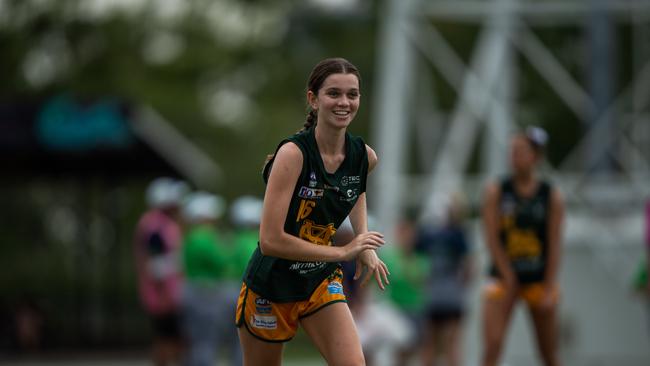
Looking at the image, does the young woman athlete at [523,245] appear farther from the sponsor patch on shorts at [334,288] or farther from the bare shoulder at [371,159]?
the sponsor patch on shorts at [334,288]

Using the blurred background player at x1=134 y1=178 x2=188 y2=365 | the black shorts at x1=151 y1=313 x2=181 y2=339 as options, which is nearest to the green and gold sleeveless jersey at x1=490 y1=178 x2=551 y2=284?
the blurred background player at x1=134 y1=178 x2=188 y2=365

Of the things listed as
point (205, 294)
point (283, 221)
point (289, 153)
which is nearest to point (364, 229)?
point (283, 221)

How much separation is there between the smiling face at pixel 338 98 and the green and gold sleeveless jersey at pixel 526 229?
4.41 metres

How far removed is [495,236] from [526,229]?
0.28 meters

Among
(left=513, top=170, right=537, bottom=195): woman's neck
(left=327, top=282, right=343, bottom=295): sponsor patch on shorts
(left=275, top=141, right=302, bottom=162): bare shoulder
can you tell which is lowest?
(left=327, top=282, right=343, bottom=295): sponsor patch on shorts

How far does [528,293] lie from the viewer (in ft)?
37.7

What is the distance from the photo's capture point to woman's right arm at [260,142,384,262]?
732 centimetres

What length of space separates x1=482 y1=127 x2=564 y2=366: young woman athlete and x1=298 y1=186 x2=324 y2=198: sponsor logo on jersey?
14.1 ft

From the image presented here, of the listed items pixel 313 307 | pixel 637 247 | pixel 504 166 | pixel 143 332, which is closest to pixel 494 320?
pixel 313 307

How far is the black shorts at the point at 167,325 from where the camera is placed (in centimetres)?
1594

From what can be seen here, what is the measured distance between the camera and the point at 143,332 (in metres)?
26.7

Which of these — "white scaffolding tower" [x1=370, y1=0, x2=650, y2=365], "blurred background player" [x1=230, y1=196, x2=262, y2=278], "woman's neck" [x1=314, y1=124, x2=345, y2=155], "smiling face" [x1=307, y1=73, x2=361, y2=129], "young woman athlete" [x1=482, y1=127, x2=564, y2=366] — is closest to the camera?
"smiling face" [x1=307, y1=73, x2=361, y2=129]

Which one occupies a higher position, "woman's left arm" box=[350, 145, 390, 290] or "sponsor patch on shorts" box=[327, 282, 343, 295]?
"woman's left arm" box=[350, 145, 390, 290]

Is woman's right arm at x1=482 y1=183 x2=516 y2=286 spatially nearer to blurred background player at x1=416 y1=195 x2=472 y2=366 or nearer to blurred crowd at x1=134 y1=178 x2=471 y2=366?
blurred crowd at x1=134 y1=178 x2=471 y2=366
